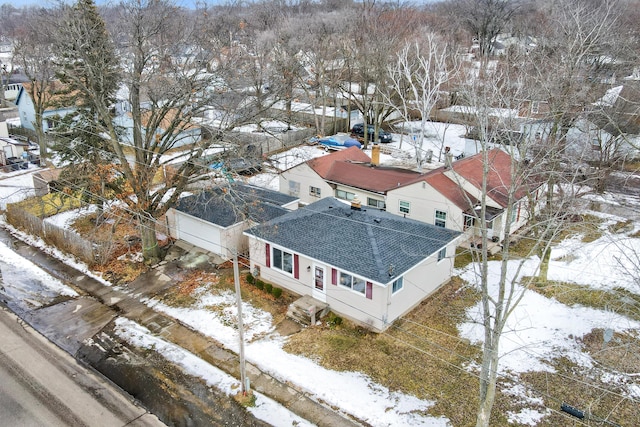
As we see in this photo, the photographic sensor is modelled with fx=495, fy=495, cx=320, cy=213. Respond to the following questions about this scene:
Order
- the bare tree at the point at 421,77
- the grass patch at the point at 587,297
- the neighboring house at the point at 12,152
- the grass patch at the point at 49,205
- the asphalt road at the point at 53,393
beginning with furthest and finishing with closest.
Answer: the neighboring house at the point at 12,152
the bare tree at the point at 421,77
the grass patch at the point at 49,205
the grass patch at the point at 587,297
the asphalt road at the point at 53,393

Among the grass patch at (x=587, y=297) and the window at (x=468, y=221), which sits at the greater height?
the window at (x=468, y=221)

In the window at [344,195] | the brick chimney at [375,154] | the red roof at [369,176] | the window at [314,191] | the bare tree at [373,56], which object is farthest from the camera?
the bare tree at [373,56]

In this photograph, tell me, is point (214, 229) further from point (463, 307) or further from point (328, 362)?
point (463, 307)

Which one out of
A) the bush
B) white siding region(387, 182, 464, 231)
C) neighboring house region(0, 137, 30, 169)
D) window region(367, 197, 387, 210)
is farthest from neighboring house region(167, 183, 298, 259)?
neighboring house region(0, 137, 30, 169)

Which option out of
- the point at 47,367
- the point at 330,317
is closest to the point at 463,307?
the point at 330,317

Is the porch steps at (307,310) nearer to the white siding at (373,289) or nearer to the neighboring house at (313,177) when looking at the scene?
the white siding at (373,289)

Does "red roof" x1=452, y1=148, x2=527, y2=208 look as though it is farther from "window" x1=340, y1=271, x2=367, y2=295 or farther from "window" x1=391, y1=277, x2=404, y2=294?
"window" x1=340, y1=271, x2=367, y2=295

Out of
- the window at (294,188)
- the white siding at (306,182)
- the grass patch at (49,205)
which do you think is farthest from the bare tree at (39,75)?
the window at (294,188)
